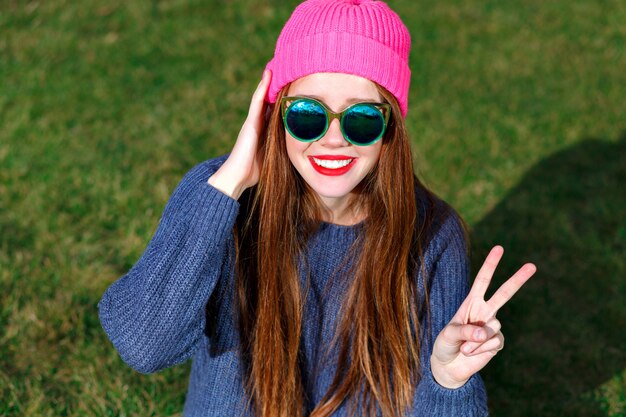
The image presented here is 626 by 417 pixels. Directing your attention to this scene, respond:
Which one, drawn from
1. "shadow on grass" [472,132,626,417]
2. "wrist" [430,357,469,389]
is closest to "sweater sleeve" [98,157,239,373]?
"wrist" [430,357,469,389]

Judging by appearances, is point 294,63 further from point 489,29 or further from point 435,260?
point 489,29

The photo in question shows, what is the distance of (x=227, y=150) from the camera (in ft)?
18.8

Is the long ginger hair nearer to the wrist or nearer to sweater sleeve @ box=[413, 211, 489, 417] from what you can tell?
sweater sleeve @ box=[413, 211, 489, 417]

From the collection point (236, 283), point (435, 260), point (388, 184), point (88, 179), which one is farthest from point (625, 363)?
point (88, 179)

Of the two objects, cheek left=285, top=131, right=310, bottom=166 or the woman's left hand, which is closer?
the woman's left hand

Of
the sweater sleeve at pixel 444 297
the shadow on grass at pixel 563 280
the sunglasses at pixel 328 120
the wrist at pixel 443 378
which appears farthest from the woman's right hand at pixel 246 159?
the shadow on grass at pixel 563 280

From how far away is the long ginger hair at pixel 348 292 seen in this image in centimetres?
284

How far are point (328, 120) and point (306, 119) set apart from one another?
0.07m

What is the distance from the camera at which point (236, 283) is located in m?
2.89

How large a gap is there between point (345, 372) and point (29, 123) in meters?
3.59

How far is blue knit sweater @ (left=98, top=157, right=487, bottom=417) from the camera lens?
2.61 m

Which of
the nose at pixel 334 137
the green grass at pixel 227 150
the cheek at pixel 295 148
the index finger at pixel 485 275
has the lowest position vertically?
the green grass at pixel 227 150

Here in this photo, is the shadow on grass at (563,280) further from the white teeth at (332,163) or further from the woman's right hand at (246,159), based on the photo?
the woman's right hand at (246,159)

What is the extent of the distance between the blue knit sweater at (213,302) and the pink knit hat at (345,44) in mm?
455
